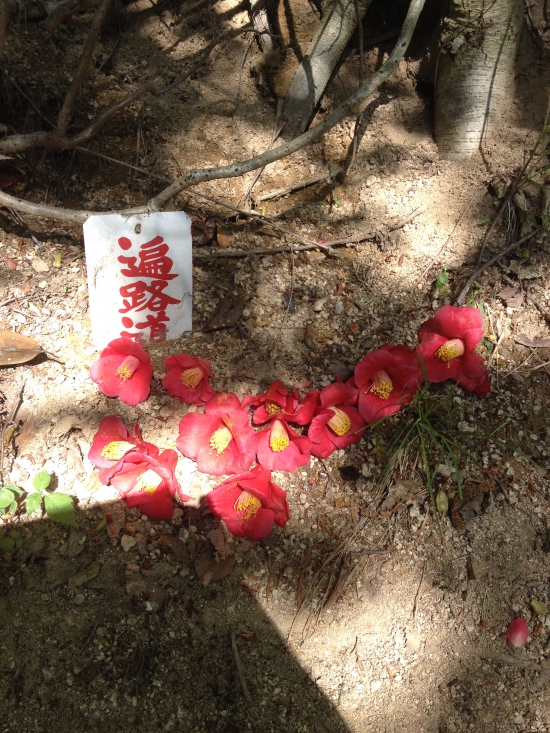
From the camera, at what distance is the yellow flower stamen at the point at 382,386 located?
2.03m

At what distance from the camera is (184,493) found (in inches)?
75.3

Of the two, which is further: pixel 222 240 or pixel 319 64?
pixel 319 64

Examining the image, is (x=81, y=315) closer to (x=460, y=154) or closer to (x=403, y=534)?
(x=403, y=534)

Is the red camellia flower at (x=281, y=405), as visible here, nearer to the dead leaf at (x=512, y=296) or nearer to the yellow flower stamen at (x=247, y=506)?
the yellow flower stamen at (x=247, y=506)

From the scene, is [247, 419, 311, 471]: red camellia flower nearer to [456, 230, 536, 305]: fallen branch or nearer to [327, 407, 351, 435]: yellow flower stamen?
[327, 407, 351, 435]: yellow flower stamen

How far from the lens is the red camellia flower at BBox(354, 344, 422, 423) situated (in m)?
2.01

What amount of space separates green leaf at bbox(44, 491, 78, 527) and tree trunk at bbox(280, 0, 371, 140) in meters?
1.97

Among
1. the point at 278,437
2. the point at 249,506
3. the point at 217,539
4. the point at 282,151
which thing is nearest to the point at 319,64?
the point at 282,151

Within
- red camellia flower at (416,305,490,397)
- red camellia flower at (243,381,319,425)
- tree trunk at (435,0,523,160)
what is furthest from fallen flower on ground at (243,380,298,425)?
tree trunk at (435,0,523,160)

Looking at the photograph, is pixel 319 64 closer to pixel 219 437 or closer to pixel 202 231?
pixel 202 231

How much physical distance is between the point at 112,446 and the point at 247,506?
20.6 inches

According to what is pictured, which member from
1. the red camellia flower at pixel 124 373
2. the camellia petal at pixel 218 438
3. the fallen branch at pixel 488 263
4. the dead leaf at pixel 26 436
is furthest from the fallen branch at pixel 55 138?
the fallen branch at pixel 488 263

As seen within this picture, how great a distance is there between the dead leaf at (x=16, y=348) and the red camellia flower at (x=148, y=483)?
614 millimetres

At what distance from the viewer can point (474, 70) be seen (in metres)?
2.51
